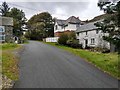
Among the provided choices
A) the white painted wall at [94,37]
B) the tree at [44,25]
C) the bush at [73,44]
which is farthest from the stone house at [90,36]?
the tree at [44,25]

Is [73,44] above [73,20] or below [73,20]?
below

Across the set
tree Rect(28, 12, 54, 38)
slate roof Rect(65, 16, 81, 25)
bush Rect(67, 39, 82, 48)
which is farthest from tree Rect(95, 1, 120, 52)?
tree Rect(28, 12, 54, 38)

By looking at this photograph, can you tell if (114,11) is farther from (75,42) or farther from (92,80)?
(75,42)

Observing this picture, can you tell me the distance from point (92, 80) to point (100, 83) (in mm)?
853

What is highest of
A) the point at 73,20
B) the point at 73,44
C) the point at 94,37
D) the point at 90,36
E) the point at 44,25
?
the point at 73,20

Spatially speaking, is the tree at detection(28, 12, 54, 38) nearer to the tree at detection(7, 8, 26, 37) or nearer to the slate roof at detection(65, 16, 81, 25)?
the tree at detection(7, 8, 26, 37)

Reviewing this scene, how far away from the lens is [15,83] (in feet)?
42.7

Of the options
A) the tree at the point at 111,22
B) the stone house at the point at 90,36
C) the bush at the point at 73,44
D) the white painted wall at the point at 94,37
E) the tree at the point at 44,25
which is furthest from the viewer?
the tree at the point at 44,25

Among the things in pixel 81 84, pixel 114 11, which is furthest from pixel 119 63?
pixel 81 84

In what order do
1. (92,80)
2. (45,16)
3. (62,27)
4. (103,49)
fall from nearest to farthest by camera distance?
(92,80)
(103,49)
(62,27)
(45,16)

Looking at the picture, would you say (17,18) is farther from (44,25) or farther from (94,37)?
(94,37)

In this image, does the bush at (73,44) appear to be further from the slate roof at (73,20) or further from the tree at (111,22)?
the tree at (111,22)

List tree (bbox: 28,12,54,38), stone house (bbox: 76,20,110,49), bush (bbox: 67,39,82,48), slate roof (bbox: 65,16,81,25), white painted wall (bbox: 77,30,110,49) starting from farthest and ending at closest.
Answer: tree (bbox: 28,12,54,38)
slate roof (bbox: 65,16,81,25)
bush (bbox: 67,39,82,48)
stone house (bbox: 76,20,110,49)
white painted wall (bbox: 77,30,110,49)

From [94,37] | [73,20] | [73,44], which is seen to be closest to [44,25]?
[73,20]
